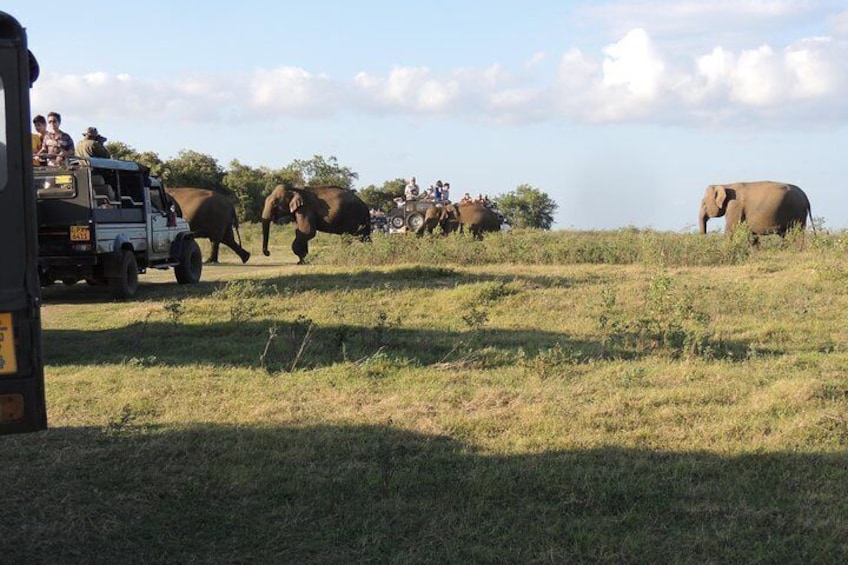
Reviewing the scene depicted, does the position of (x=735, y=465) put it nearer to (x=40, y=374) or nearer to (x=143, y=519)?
(x=143, y=519)

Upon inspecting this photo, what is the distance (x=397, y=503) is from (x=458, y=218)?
74.5 ft

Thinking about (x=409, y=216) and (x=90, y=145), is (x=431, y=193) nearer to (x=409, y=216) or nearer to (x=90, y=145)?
(x=409, y=216)

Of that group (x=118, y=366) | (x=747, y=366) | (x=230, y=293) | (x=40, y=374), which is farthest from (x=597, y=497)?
(x=230, y=293)

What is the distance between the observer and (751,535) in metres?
4.78

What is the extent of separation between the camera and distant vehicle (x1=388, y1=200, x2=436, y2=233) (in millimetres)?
28266

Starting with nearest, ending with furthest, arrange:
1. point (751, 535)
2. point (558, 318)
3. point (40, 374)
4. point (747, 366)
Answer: point (40, 374)
point (751, 535)
point (747, 366)
point (558, 318)

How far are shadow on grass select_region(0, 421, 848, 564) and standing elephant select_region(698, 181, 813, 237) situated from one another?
18832 millimetres

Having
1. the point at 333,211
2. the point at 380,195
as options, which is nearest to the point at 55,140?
the point at 333,211

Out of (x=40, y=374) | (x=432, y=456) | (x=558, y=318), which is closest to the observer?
(x=40, y=374)

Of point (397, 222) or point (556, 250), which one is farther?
point (397, 222)

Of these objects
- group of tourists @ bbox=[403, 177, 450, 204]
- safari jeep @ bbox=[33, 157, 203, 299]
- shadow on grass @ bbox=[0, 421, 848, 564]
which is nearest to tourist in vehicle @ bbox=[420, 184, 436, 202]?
group of tourists @ bbox=[403, 177, 450, 204]

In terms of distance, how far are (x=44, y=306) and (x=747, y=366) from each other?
10.1 meters

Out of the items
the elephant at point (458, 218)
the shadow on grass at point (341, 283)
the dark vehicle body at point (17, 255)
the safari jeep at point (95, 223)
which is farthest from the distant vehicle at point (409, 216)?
the dark vehicle body at point (17, 255)

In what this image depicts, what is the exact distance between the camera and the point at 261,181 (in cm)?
4338
